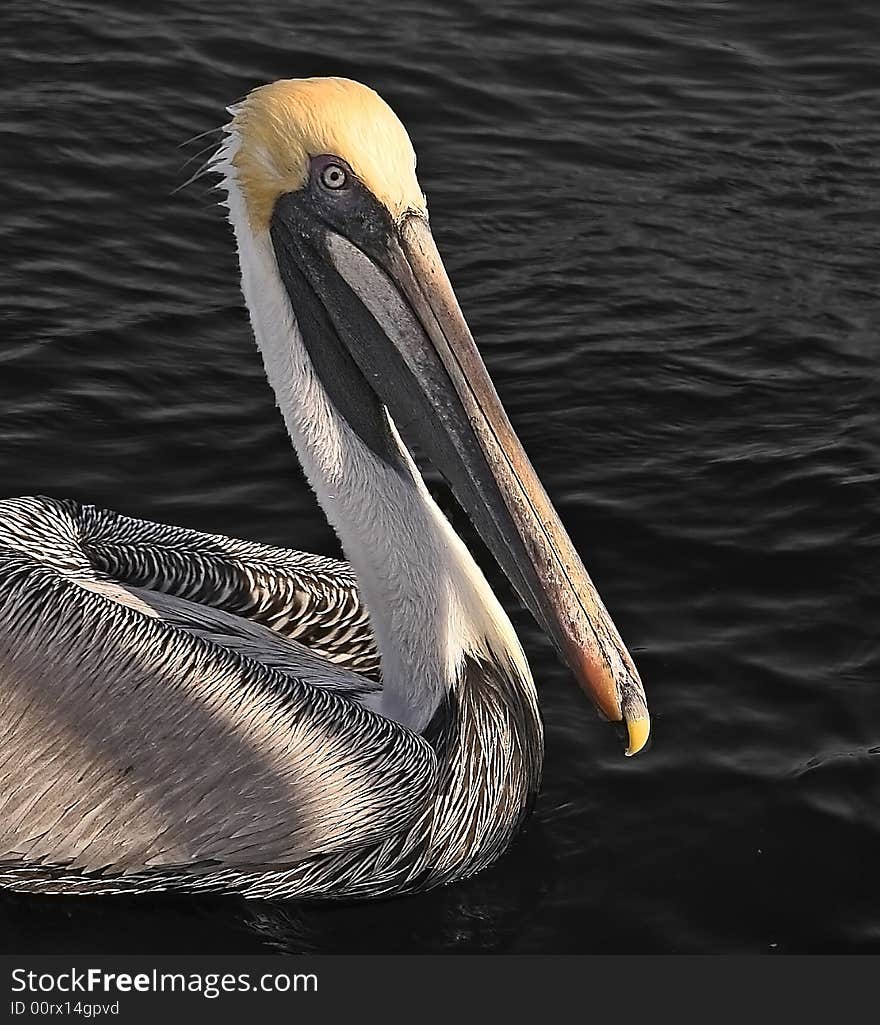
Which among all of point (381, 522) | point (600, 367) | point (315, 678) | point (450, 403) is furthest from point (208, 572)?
point (600, 367)

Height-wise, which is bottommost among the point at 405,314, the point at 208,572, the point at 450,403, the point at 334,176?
the point at 208,572

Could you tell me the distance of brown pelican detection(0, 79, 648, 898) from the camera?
4.37 metres

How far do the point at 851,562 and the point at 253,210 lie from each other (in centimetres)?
249

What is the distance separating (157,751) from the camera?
4.58m

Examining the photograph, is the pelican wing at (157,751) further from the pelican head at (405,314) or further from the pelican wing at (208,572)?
the pelican head at (405,314)

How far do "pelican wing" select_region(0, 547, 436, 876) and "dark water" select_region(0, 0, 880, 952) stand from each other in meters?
0.23

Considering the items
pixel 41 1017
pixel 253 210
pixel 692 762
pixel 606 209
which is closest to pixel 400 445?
pixel 253 210

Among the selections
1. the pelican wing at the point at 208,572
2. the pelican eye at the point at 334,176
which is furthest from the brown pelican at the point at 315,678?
the pelican wing at the point at 208,572

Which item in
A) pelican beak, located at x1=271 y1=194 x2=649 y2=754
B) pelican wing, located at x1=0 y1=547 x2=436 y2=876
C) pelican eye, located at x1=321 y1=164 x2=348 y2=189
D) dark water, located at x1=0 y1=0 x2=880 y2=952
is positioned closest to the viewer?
pelican beak, located at x1=271 y1=194 x2=649 y2=754

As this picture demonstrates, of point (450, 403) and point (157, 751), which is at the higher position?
point (450, 403)

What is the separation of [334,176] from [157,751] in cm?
143

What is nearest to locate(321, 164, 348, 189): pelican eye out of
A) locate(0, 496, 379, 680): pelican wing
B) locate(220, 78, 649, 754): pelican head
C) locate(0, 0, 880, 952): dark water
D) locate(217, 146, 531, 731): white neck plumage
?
locate(220, 78, 649, 754): pelican head

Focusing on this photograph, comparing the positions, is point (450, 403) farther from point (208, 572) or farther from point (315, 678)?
point (208, 572)

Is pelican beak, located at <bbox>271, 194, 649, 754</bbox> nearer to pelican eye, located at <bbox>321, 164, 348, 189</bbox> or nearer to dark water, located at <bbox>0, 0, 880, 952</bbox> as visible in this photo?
pelican eye, located at <bbox>321, 164, 348, 189</bbox>
